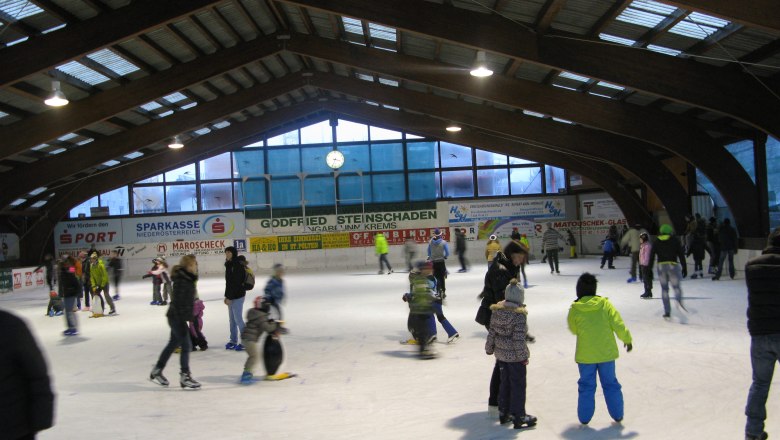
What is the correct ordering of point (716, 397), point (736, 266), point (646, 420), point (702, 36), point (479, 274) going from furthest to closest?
point (479, 274), point (736, 266), point (702, 36), point (716, 397), point (646, 420)

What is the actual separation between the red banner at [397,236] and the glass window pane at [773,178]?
14424mm

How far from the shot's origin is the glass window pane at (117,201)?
29062 mm

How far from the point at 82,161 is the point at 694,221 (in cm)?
1970

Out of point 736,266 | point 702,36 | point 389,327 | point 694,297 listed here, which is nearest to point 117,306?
point 389,327

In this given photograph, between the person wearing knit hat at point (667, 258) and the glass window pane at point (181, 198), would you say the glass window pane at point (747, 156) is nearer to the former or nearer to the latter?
the person wearing knit hat at point (667, 258)

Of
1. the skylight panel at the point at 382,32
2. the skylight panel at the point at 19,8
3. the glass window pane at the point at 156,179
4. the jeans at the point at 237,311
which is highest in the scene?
the skylight panel at the point at 382,32

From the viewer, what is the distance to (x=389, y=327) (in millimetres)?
10648

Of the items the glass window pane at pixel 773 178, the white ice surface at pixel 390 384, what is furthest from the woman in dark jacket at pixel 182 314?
the glass window pane at pixel 773 178

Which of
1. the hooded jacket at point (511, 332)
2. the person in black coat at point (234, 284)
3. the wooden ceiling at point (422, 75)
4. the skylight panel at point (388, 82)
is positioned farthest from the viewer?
the skylight panel at point (388, 82)

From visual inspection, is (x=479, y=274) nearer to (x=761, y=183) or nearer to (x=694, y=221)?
(x=694, y=221)

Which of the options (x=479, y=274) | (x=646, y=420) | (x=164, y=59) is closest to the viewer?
(x=646, y=420)

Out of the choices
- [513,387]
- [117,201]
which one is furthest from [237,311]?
[117,201]

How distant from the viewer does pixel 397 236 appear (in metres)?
29.0

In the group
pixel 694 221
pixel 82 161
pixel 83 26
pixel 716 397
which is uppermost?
pixel 83 26
